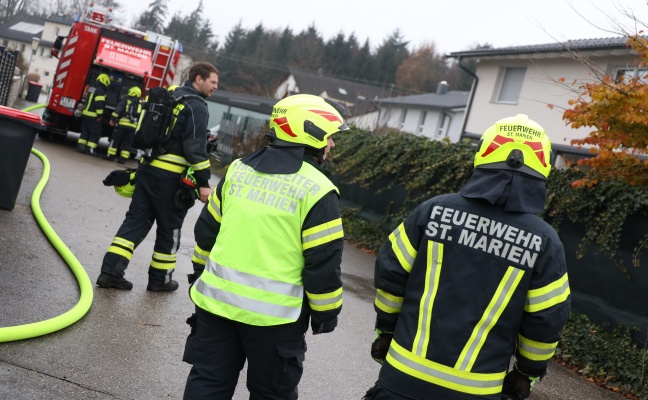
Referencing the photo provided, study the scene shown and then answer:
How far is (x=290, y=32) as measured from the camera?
→ 8388cm

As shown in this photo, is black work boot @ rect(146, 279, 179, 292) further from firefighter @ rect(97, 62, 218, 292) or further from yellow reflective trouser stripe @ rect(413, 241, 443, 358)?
yellow reflective trouser stripe @ rect(413, 241, 443, 358)

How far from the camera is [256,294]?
3326 mm

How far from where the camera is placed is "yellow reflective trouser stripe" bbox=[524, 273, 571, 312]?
2963 mm

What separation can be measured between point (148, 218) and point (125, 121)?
9630 millimetres

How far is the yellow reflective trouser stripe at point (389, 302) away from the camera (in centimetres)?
321

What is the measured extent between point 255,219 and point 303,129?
1.64 feet

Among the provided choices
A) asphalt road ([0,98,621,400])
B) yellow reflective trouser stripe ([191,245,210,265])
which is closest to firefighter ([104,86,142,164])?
asphalt road ([0,98,621,400])

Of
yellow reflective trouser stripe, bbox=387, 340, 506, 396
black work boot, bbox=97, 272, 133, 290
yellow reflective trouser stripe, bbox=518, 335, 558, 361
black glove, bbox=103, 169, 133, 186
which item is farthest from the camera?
black glove, bbox=103, 169, 133, 186

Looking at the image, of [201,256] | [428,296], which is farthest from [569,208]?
[428,296]

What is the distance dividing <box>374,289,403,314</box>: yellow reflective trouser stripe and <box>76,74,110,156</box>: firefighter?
45.5 feet

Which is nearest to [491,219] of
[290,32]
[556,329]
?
[556,329]

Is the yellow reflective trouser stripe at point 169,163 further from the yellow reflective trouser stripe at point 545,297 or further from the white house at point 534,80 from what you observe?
the white house at point 534,80

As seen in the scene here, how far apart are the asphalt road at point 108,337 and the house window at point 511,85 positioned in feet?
46.9

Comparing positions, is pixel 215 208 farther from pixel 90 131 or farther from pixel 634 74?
pixel 90 131
